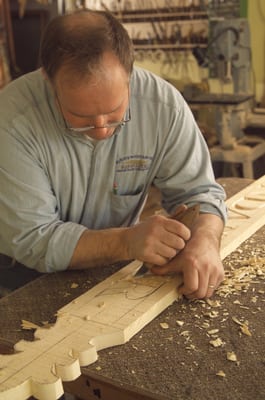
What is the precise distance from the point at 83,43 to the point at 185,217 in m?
0.56

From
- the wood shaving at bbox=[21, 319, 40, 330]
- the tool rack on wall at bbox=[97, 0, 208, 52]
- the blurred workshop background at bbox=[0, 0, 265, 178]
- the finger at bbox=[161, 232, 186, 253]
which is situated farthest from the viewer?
the tool rack on wall at bbox=[97, 0, 208, 52]

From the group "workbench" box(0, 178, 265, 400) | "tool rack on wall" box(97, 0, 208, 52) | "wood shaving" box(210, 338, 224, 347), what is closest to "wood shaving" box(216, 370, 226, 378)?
"workbench" box(0, 178, 265, 400)

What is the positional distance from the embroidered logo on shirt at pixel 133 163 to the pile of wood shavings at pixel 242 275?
16.2 inches

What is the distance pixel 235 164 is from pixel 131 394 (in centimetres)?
319

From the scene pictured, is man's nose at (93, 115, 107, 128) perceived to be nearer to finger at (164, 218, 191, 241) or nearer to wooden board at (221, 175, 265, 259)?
finger at (164, 218, 191, 241)

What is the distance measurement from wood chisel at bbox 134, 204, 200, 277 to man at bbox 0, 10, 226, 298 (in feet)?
0.14

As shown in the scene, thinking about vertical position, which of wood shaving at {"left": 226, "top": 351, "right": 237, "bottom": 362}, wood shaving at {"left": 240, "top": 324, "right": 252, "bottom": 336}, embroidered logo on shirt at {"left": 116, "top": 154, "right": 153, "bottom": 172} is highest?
embroidered logo on shirt at {"left": 116, "top": 154, "right": 153, "bottom": 172}

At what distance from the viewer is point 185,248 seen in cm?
149

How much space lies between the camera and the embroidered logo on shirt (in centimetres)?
170

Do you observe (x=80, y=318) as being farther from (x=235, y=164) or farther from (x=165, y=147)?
(x=235, y=164)

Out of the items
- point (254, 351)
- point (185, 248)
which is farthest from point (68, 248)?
point (254, 351)

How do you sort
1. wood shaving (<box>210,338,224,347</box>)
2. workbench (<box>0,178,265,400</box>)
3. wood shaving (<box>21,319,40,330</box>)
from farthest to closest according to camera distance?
1. wood shaving (<box>21,319,40,330</box>)
2. wood shaving (<box>210,338,224,347</box>)
3. workbench (<box>0,178,265,400</box>)

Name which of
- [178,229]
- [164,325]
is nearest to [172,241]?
[178,229]

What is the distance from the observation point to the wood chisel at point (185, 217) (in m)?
1.54
